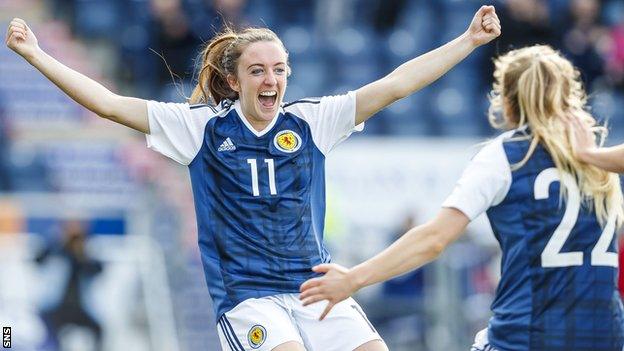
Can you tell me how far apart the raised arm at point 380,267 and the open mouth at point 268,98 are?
1111 millimetres

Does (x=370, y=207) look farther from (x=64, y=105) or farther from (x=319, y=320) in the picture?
(x=319, y=320)

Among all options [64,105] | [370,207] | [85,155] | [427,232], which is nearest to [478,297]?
[370,207]

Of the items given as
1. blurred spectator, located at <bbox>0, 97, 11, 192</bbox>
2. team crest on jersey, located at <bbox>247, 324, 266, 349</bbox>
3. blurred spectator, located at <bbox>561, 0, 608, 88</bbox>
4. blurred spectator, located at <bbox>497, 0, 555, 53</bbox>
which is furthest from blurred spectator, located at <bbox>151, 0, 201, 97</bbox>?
team crest on jersey, located at <bbox>247, 324, 266, 349</bbox>

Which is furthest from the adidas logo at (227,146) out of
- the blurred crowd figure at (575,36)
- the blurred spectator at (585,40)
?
the blurred spectator at (585,40)

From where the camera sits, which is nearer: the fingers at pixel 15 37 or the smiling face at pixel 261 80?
the fingers at pixel 15 37

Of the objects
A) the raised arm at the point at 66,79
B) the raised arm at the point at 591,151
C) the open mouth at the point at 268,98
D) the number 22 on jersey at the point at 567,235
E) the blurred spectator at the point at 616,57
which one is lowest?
the number 22 on jersey at the point at 567,235

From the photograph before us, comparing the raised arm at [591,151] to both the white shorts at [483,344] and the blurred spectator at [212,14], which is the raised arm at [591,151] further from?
the blurred spectator at [212,14]

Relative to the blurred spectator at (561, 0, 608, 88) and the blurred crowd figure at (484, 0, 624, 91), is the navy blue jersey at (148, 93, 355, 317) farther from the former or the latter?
the blurred spectator at (561, 0, 608, 88)

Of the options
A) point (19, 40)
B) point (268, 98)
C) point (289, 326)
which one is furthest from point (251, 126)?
point (19, 40)

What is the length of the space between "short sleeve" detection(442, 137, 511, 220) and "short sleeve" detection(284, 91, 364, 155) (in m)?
0.88

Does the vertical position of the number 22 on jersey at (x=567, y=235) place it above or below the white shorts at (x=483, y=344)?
above

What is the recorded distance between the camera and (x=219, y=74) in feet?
19.9

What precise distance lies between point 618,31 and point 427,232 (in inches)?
385

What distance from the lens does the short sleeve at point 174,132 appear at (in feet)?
19.0
